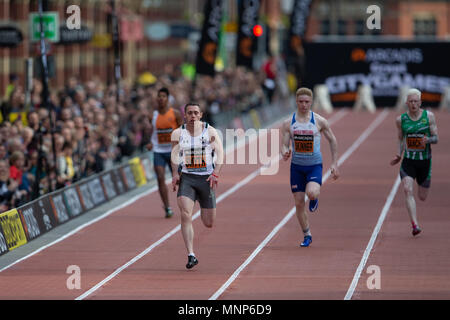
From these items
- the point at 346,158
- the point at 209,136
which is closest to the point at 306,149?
the point at 209,136

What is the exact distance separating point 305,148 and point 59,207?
17.6 feet

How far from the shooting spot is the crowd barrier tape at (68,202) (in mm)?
18562

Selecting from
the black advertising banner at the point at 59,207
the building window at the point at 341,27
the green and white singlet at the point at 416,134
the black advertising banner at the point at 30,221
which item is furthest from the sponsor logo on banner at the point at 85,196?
the building window at the point at 341,27

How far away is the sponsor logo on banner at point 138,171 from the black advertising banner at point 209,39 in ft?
43.8

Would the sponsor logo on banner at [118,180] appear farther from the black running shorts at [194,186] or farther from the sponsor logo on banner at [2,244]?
the black running shorts at [194,186]

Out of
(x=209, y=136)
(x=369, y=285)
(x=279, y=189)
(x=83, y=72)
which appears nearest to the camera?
(x=369, y=285)

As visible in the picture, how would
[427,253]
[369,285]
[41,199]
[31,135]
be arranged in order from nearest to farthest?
[369,285]
[427,253]
[41,199]
[31,135]

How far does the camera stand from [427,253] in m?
17.5

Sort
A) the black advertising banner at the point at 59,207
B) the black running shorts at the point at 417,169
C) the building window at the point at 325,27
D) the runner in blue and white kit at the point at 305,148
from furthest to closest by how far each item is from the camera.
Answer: the building window at the point at 325,27 → the black advertising banner at the point at 59,207 → the black running shorts at the point at 417,169 → the runner in blue and white kit at the point at 305,148

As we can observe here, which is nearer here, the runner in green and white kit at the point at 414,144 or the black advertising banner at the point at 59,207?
the runner in green and white kit at the point at 414,144

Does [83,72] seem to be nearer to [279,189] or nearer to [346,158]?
[346,158]

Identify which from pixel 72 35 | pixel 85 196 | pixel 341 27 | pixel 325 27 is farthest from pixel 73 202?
pixel 325 27

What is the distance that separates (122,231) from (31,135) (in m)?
3.37

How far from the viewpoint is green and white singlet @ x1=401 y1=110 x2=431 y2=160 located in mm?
18688
